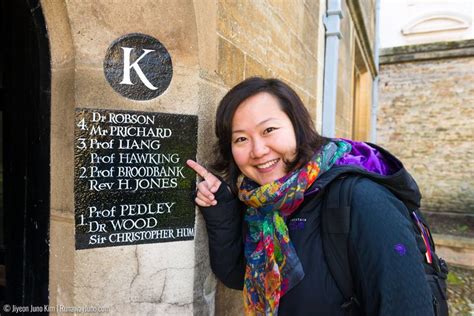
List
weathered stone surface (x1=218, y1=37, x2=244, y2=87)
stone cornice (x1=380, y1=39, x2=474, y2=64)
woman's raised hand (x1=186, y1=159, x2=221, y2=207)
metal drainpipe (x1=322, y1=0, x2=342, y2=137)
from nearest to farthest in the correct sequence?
1. woman's raised hand (x1=186, y1=159, x2=221, y2=207)
2. weathered stone surface (x1=218, y1=37, x2=244, y2=87)
3. metal drainpipe (x1=322, y1=0, x2=342, y2=137)
4. stone cornice (x1=380, y1=39, x2=474, y2=64)

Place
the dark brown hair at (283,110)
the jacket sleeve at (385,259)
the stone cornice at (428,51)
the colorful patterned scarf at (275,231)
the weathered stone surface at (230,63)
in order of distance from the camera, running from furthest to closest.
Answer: the stone cornice at (428,51)
the weathered stone surface at (230,63)
the dark brown hair at (283,110)
the colorful patterned scarf at (275,231)
the jacket sleeve at (385,259)

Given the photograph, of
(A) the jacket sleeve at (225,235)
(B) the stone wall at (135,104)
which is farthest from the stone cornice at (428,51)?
(A) the jacket sleeve at (225,235)

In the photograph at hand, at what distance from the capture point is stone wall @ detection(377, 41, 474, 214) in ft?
40.4

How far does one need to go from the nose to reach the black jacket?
22 cm

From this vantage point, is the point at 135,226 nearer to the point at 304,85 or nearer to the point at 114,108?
the point at 114,108

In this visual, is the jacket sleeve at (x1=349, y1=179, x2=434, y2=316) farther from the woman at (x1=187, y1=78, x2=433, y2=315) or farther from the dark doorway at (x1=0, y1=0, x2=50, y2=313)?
the dark doorway at (x1=0, y1=0, x2=50, y2=313)

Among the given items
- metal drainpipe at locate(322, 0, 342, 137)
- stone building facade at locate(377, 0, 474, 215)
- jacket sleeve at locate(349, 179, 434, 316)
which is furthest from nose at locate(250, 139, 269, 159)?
stone building facade at locate(377, 0, 474, 215)

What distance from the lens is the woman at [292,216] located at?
3.63 feet

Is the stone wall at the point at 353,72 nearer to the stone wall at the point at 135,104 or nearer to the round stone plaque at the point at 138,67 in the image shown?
the stone wall at the point at 135,104

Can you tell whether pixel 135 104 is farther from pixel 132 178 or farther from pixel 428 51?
pixel 428 51

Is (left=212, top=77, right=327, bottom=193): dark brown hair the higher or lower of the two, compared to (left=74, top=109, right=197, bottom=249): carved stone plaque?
higher

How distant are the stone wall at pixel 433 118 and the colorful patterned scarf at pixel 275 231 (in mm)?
13015

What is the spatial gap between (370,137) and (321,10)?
736cm

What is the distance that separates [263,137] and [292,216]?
314 mm
